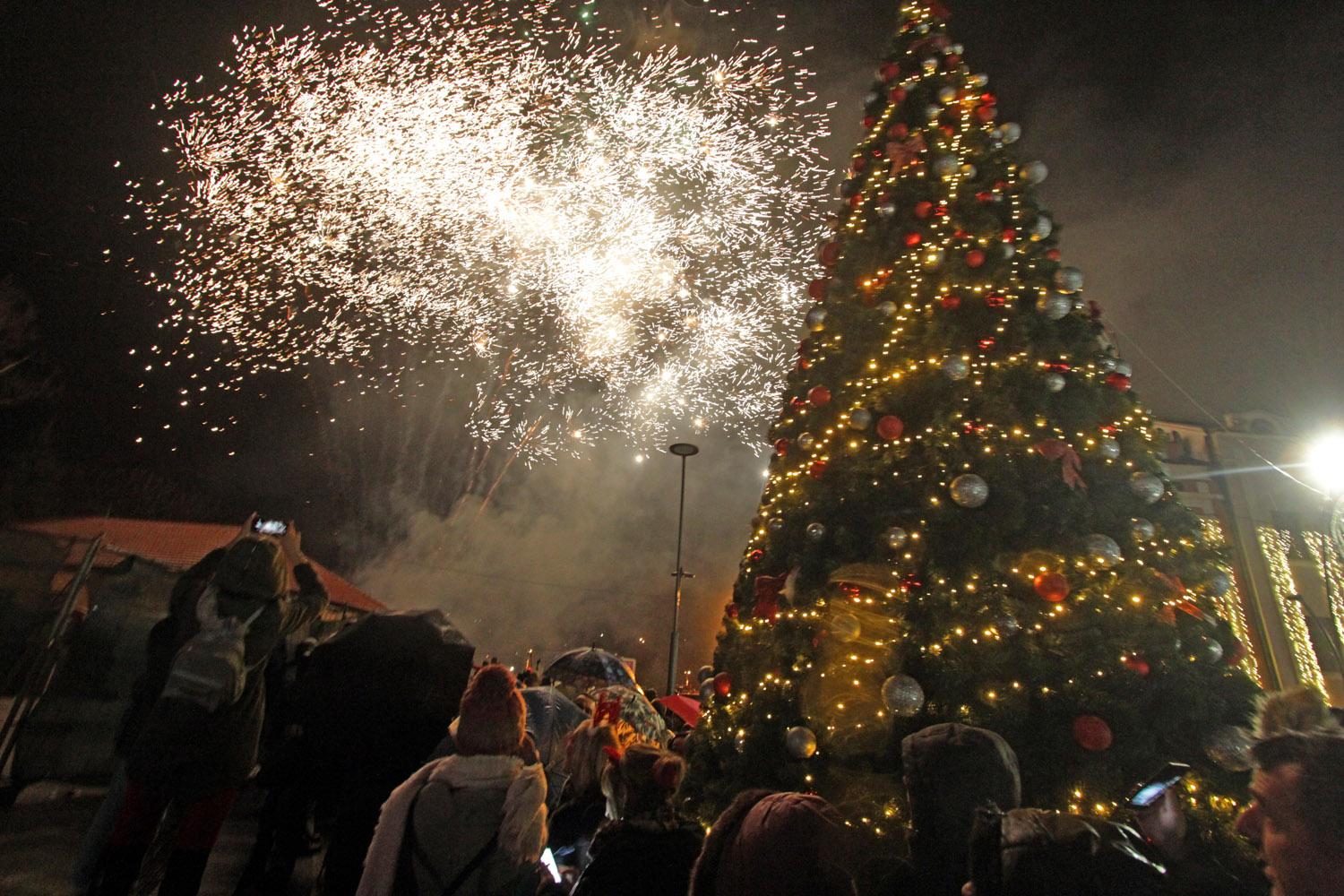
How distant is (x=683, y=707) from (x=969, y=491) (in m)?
7.11

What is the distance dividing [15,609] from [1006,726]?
28.9 feet

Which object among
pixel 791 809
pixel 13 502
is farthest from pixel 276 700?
pixel 13 502

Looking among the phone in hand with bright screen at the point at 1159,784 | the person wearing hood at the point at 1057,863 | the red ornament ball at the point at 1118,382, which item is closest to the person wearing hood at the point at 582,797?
the person wearing hood at the point at 1057,863

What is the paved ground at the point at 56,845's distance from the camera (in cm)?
405

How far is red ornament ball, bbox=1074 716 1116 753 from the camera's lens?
12.0 ft

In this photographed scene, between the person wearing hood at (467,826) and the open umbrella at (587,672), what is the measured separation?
7219mm

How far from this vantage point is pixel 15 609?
19.5ft

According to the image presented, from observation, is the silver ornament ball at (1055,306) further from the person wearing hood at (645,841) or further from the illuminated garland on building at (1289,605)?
the illuminated garland on building at (1289,605)

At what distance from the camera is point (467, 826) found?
8.27ft

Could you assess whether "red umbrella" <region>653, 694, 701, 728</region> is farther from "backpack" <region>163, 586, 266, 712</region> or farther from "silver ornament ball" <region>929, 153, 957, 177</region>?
"silver ornament ball" <region>929, 153, 957, 177</region>

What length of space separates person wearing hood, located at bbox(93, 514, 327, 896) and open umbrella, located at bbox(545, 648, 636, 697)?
6.61 metres

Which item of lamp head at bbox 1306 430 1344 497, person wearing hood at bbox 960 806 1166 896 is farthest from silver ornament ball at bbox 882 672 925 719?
lamp head at bbox 1306 430 1344 497

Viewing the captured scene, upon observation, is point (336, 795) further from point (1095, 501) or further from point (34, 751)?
point (1095, 501)

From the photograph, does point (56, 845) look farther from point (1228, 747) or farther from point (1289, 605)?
point (1289, 605)
